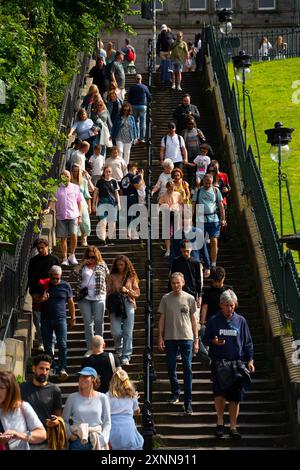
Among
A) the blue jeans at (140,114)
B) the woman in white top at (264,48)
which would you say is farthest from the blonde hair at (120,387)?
the woman in white top at (264,48)

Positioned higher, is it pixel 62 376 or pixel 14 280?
pixel 14 280

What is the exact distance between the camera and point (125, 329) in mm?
22281

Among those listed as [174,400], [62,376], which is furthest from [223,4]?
[174,400]

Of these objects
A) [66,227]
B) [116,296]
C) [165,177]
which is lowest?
[116,296]

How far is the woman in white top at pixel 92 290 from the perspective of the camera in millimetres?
22453

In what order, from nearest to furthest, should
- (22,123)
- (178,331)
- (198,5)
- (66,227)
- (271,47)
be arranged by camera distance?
(178,331) < (22,123) < (66,227) < (271,47) < (198,5)

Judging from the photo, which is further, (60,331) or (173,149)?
(173,149)

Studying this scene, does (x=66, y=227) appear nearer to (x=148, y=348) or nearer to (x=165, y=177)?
(x=165, y=177)

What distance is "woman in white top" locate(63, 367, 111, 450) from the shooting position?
1606 centimetres

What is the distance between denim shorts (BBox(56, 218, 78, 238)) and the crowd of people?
2cm

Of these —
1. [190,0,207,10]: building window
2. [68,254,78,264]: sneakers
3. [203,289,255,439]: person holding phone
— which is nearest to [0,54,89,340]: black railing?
[68,254,78,264]: sneakers

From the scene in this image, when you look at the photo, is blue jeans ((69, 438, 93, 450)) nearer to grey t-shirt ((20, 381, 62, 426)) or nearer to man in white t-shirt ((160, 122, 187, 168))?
grey t-shirt ((20, 381, 62, 426))

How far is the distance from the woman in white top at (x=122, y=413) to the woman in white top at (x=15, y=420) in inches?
80.6

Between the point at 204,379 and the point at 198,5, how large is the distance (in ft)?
167
